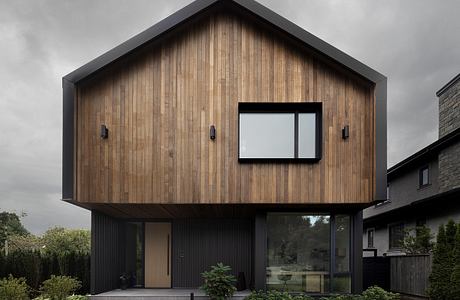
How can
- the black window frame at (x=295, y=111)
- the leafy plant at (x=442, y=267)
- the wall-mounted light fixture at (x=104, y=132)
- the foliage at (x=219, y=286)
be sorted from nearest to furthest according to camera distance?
the leafy plant at (x=442, y=267) → the wall-mounted light fixture at (x=104, y=132) → the black window frame at (x=295, y=111) → the foliage at (x=219, y=286)

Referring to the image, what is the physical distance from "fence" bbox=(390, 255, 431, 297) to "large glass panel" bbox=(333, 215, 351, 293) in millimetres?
1935

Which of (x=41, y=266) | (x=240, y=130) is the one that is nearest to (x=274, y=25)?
(x=240, y=130)

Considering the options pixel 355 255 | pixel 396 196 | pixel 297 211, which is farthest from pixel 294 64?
pixel 396 196

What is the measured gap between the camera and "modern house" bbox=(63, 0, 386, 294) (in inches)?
394

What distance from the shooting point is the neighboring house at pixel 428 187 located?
13.7 meters

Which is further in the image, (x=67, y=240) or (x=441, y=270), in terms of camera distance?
(x=67, y=240)

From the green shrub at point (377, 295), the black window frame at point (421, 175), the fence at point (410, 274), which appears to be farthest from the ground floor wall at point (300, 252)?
the black window frame at point (421, 175)

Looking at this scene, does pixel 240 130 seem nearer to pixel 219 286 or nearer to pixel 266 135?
pixel 266 135

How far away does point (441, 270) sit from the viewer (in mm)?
9453

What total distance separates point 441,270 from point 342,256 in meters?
2.27

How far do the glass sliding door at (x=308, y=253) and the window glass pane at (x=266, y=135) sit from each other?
69.9 inches

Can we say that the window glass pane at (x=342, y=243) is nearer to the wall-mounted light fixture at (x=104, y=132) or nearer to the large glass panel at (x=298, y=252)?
the large glass panel at (x=298, y=252)

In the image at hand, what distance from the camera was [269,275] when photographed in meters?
10.8

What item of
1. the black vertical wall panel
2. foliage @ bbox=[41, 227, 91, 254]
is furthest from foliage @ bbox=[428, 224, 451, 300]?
foliage @ bbox=[41, 227, 91, 254]
